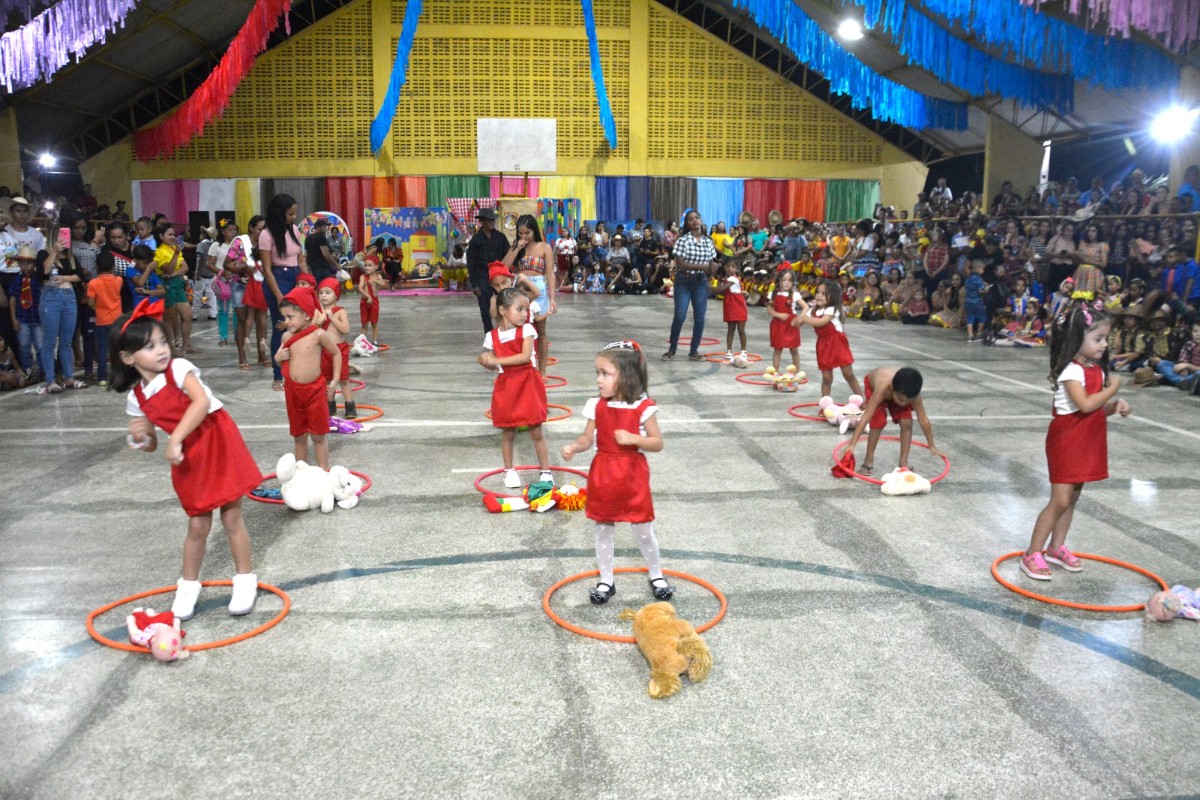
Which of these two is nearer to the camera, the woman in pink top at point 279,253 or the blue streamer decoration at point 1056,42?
the woman in pink top at point 279,253

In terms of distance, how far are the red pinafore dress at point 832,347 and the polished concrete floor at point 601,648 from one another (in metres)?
1.45

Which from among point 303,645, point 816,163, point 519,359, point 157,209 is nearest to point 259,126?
point 157,209

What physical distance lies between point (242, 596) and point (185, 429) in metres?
0.82

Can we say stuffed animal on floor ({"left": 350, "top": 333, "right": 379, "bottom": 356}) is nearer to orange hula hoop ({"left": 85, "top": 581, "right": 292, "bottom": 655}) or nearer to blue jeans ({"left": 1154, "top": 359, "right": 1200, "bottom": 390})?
orange hula hoop ({"left": 85, "top": 581, "right": 292, "bottom": 655})

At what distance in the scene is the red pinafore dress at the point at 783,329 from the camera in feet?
32.9

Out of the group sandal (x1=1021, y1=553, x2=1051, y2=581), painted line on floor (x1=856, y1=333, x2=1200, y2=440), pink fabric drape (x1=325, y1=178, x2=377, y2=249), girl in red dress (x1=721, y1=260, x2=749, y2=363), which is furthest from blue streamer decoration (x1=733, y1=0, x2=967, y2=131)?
pink fabric drape (x1=325, y1=178, x2=377, y2=249)

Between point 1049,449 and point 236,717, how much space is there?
3841mm

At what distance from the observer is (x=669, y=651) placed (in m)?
3.58

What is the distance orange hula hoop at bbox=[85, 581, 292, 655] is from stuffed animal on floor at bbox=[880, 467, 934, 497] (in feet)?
12.4

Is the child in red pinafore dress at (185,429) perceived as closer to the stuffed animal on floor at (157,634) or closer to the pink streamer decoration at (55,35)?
the stuffed animal on floor at (157,634)

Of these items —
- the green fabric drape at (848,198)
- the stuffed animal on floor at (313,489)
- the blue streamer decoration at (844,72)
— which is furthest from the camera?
the green fabric drape at (848,198)

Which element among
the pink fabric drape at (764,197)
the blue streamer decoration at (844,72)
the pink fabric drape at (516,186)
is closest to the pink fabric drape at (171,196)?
the pink fabric drape at (516,186)

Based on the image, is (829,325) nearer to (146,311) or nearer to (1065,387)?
(1065,387)

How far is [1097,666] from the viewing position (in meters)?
3.74
